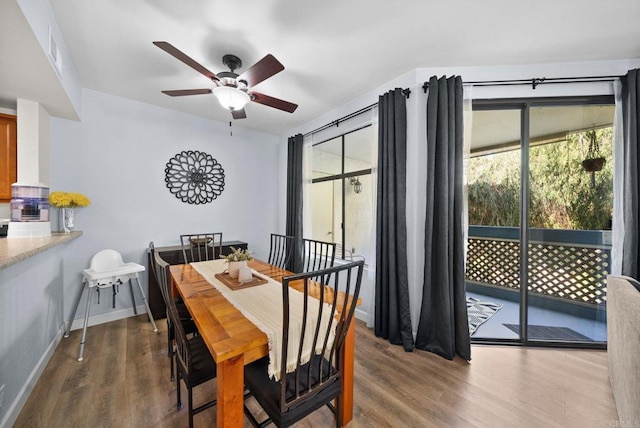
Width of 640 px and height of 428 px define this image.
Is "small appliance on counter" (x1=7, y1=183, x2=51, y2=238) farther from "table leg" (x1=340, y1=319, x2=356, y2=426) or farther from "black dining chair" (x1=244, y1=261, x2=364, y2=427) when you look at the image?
"table leg" (x1=340, y1=319, x2=356, y2=426)

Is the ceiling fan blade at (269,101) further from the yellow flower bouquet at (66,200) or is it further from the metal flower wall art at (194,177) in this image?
the yellow flower bouquet at (66,200)

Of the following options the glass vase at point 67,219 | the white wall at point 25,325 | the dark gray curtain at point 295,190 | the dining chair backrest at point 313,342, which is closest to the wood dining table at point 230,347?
the dining chair backrest at point 313,342

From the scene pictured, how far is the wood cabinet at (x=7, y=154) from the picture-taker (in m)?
2.10

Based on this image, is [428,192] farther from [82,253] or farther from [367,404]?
[82,253]

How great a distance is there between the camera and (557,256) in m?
2.37

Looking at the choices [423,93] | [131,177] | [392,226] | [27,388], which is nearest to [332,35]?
[423,93]

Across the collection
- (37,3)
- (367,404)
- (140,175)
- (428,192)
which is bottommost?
(367,404)

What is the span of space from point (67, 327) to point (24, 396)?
1147mm

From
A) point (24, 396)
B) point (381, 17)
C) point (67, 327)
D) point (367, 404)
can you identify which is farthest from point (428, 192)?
point (67, 327)

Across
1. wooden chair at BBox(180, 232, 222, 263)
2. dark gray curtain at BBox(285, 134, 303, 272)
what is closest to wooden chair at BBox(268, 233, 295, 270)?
dark gray curtain at BBox(285, 134, 303, 272)

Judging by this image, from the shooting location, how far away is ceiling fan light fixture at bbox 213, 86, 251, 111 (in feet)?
6.15

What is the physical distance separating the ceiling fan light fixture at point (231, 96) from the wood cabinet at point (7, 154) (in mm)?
1914

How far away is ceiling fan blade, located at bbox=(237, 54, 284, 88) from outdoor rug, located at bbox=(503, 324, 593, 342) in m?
3.25

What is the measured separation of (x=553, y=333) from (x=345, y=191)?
2619 millimetres
